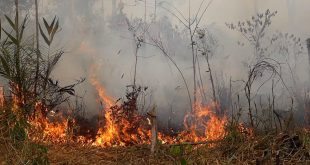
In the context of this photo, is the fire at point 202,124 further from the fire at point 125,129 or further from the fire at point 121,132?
the fire at point 121,132

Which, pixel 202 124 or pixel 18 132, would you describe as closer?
pixel 18 132

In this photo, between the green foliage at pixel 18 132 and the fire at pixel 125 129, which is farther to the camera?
the fire at pixel 125 129

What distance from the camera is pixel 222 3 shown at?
9.34 metres

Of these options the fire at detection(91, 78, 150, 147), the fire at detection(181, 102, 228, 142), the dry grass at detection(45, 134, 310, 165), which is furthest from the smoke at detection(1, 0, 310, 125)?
the dry grass at detection(45, 134, 310, 165)

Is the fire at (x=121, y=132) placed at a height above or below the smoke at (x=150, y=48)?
below

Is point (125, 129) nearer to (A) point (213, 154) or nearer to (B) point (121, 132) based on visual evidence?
(B) point (121, 132)

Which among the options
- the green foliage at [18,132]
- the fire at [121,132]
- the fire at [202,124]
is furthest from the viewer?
the fire at [202,124]

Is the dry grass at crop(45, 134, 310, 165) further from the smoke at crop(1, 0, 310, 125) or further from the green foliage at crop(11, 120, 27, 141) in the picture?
the smoke at crop(1, 0, 310, 125)

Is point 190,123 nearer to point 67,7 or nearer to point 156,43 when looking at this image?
point 156,43

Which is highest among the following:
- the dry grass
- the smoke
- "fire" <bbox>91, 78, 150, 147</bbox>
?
the smoke

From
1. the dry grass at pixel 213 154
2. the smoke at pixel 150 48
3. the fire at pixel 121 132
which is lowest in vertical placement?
the dry grass at pixel 213 154

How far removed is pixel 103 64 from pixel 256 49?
3.41m

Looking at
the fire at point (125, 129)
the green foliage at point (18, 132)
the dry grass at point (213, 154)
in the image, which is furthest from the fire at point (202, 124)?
the green foliage at point (18, 132)

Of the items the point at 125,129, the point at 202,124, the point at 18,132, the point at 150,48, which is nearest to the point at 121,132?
the point at 125,129
